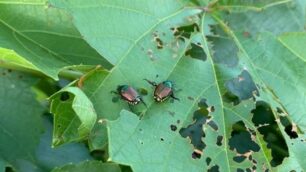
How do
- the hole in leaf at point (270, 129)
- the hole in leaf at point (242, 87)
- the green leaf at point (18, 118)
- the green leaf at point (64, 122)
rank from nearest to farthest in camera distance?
the green leaf at point (64, 122) < the green leaf at point (18, 118) < the hole in leaf at point (242, 87) < the hole in leaf at point (270, 129)

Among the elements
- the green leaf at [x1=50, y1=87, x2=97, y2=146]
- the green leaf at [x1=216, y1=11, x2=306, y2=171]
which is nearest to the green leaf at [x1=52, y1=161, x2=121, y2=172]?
the green leaf at [x1=50, y1=87, x2=97, y2=146]

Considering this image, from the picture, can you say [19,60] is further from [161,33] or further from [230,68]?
[230,68]

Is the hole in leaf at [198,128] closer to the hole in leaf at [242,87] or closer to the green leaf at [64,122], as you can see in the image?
the hole in leaf at [242,87]

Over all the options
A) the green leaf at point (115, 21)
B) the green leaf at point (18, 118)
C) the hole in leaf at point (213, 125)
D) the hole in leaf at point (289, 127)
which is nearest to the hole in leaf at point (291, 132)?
the hole in leaf at point (289, 127)

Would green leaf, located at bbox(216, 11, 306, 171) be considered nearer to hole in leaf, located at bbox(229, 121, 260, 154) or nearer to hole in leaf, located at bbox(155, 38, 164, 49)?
hole in leaf, located at bbox(229, 121, 260, 154)

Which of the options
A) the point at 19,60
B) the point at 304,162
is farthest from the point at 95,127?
the point at 304,162

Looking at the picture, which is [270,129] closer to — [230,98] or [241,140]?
[241,140]
